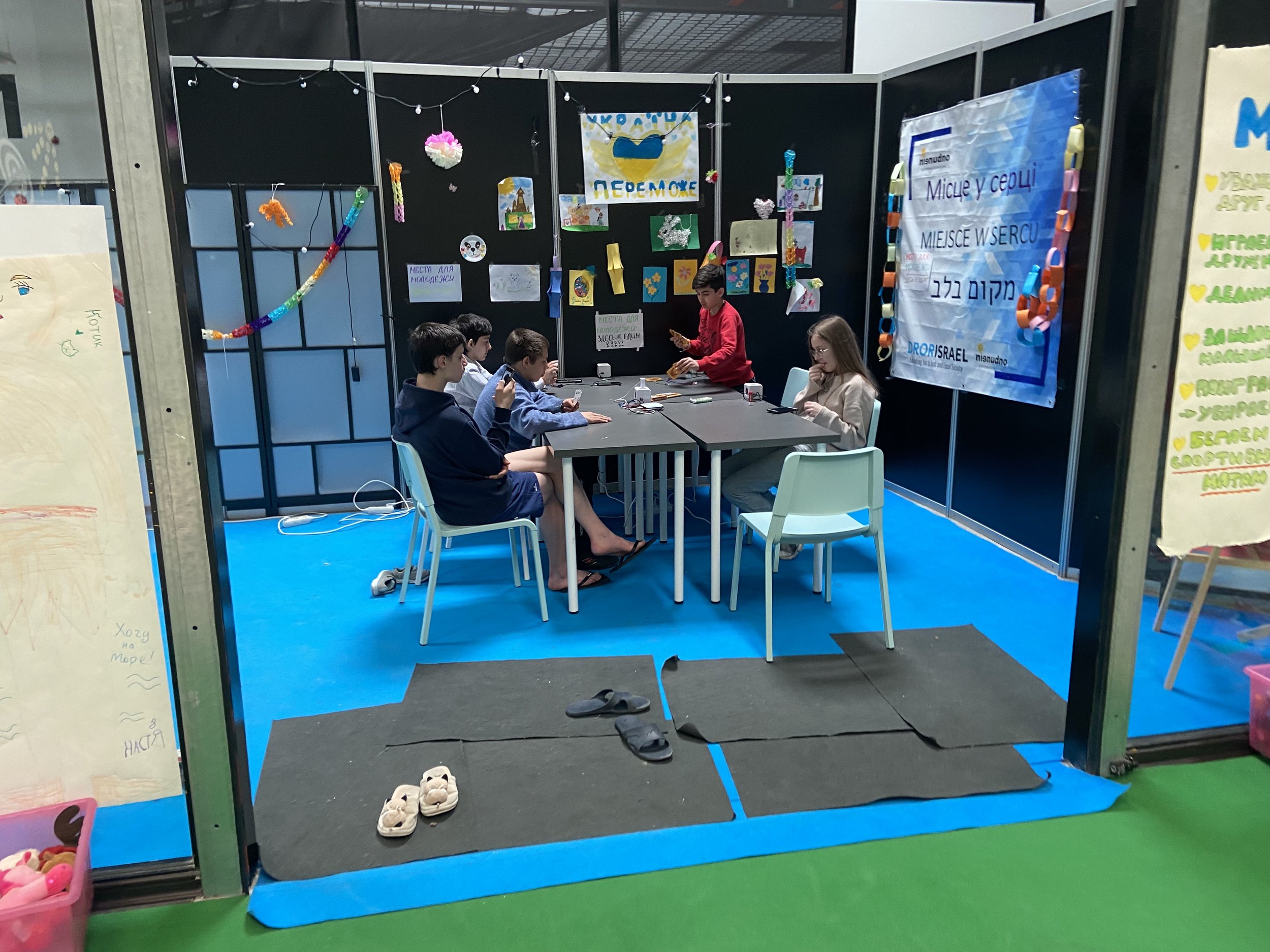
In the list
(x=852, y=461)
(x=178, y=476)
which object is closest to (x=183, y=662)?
(x=178, y=476)

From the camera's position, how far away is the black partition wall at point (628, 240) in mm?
5105

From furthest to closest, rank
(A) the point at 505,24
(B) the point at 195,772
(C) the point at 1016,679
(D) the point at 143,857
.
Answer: (A) the point at 505,24, (C) the point at 1016,679, (D) the point at 143,857, (B) the point at 195,772

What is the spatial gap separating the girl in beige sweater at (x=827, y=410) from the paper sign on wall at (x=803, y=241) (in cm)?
146

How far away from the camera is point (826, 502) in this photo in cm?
→ 304

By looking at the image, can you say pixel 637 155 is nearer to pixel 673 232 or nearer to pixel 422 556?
pixel 673 232

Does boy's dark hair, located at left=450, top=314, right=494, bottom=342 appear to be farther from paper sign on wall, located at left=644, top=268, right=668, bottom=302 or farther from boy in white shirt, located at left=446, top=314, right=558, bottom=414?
paper sign on wall, located at left=644, top=268, right=668, bottom=302

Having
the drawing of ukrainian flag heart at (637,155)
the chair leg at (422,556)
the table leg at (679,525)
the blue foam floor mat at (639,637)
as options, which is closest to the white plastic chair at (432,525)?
the blue foam floor mat at (639,637)

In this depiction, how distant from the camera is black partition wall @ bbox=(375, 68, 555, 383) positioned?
488cm

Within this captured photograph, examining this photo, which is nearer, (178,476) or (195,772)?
(178,476)

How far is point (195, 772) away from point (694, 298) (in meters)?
4.31

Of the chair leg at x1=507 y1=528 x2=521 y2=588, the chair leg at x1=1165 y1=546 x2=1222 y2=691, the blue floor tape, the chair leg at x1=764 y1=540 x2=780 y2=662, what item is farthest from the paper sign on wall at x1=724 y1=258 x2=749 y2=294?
the blue floor tape

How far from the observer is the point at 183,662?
178 centimetres

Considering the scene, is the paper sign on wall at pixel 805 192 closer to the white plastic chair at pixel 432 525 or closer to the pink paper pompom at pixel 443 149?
the pink paper pompom at pixel 443 149

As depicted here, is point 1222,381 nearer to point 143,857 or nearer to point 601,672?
point 601,672
